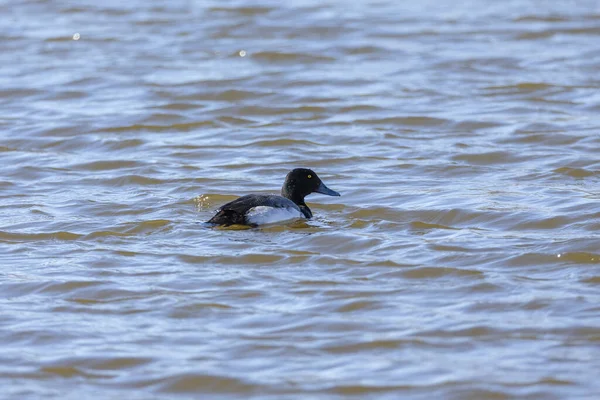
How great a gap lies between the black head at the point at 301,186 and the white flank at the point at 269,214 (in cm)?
49

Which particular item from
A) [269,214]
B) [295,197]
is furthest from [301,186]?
[269,214]

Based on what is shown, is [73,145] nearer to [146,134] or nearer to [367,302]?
[146,134]

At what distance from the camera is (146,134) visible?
42.8 ft

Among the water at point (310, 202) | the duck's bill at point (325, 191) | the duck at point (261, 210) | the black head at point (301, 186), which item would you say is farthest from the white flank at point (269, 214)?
the duck's bill at point (325, 191)

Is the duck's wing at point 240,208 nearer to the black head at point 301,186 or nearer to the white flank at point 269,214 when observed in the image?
the white flank at point 269,214

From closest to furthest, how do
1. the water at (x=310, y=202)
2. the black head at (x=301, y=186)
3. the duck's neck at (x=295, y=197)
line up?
the water at (x=310, y=202) < the duck's neck at (x=295, y=197) < the black head at (x=301, y=186)

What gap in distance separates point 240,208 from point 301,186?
103cm

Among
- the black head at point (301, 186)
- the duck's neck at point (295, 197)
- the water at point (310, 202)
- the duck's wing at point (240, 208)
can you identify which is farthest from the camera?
the black head at point (301, 186)

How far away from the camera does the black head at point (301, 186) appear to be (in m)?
9.94

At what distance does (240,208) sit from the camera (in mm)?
9078

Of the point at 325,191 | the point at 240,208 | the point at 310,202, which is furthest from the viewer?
the point at 310,202

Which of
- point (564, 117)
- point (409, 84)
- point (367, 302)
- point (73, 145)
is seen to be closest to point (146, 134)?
point (73, 145)

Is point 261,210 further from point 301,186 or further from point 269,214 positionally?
point 301,186

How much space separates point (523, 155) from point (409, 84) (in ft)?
11.5
